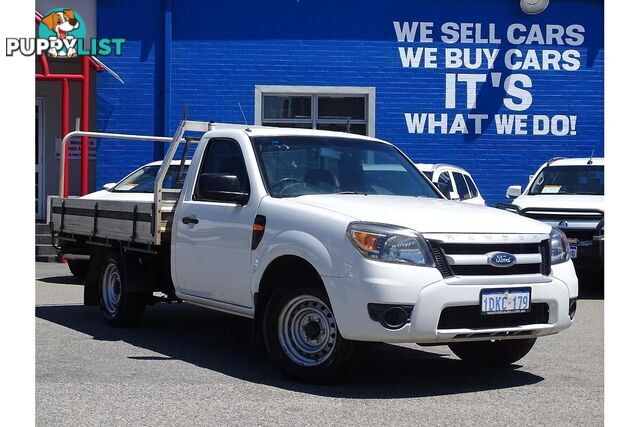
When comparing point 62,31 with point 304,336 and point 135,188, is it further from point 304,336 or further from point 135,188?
point 304,336

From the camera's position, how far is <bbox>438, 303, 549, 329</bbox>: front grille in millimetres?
6551

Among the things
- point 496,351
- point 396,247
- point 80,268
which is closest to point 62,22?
point 80,268

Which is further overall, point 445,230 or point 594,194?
point 594,194

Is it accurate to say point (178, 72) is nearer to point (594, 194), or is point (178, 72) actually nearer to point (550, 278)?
point (594, 194)

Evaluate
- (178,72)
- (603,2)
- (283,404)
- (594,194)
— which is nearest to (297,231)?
(283,404)

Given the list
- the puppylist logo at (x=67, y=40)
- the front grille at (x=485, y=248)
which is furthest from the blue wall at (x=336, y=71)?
the front grille at (x=485, y=248)

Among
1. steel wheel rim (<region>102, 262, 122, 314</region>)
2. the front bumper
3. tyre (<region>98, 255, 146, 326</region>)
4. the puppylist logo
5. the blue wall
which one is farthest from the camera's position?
the blue wall

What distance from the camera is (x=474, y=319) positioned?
21.7 feet

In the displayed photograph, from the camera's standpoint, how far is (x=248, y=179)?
7.75 meters

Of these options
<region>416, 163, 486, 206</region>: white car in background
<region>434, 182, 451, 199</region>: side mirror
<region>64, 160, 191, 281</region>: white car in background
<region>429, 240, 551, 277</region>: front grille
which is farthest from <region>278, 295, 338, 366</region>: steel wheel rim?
<region>416, 163, 486, 206</region>: white car in background

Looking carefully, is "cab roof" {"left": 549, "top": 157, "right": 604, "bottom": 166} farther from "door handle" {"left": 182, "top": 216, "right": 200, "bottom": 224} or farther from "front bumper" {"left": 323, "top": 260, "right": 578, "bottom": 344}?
"front bumper" {"left": 323, "top": 260, "right": 578, "bottom": 344}

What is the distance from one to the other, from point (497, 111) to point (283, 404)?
14.3 metres

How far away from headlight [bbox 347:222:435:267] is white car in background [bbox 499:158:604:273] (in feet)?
18.6

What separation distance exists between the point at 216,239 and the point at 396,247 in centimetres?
191
